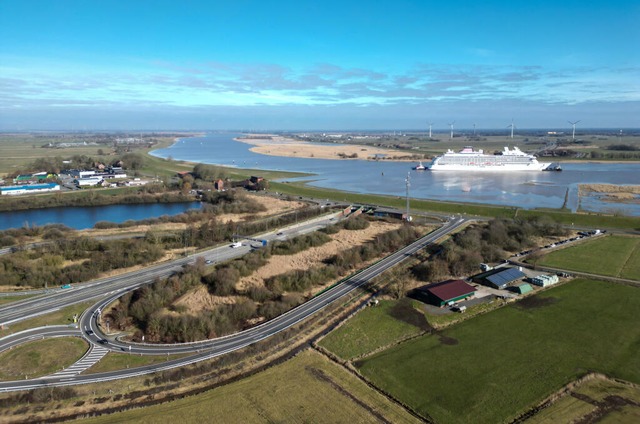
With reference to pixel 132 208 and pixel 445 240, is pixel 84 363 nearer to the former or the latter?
pixel 445 240

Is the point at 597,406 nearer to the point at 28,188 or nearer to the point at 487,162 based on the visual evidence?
the point at 28,188

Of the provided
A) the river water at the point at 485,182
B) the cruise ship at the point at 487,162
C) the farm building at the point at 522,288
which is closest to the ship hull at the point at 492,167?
the cruise ship at the point at 487,162

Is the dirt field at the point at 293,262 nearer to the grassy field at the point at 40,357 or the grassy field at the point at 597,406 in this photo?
the grassy field at the point at 40,357

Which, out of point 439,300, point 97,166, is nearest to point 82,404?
point 439,300

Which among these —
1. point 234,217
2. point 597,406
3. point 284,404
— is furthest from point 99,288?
point 597,406

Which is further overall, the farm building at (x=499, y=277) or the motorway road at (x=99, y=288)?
the farm building at (x=499, y=277)

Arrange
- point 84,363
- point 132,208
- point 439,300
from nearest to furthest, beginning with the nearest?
point 84,363
point 439,300
point 132,208

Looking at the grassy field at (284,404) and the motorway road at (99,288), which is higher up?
the motorway road at (99,288)
